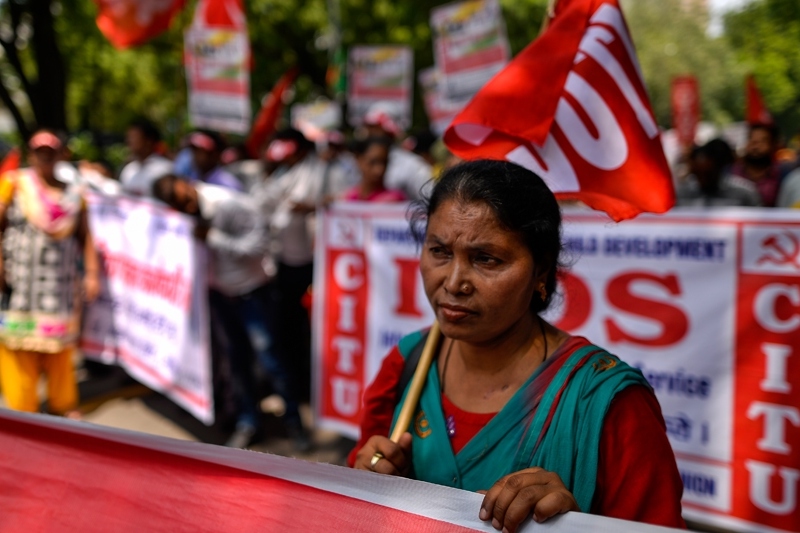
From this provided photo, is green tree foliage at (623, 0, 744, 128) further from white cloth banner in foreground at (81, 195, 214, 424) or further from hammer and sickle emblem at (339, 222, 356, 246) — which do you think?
hammer and sickle emblem at (339, 222, 356, 246)

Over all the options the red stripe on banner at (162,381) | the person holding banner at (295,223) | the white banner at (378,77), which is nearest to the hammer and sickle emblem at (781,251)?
the person holding banner at (295,223)

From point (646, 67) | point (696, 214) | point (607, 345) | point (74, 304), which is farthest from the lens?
point (646, 67)

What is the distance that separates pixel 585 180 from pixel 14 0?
1106cm

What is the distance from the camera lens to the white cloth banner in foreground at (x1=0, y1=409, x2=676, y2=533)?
1.39m

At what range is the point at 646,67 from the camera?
1551 inches

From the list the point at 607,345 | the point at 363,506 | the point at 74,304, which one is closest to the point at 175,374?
the point at 74,304

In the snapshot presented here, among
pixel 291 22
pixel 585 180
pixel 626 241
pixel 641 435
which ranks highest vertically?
pixel 291 22

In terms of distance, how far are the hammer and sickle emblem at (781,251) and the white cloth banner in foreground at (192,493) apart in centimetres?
230

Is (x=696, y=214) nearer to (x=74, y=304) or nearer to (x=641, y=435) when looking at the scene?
(x=641, y=435)

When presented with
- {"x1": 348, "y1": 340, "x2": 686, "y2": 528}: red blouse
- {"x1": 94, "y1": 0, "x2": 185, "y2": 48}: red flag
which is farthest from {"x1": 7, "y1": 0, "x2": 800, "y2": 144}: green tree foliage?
{"x1": 348, "y1": 340, "x2": 686, "y2": 528}: red blouse

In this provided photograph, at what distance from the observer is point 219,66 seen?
249 inches

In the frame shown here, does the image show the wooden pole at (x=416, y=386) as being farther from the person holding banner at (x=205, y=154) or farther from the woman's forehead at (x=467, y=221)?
the person holding banner at (x=205, y=154)

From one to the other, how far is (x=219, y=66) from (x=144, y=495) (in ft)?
17.3

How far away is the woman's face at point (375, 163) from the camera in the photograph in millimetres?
4848
